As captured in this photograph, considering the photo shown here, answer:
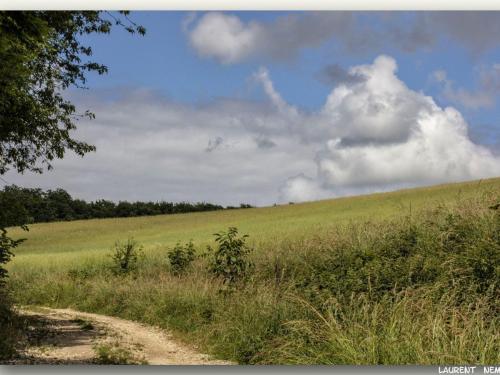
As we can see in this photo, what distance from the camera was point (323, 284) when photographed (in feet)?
38.2

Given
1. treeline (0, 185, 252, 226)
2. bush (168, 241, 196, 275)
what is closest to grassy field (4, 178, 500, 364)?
bush (168, 241, 196, 275)

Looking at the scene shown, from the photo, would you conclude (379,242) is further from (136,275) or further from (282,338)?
(136,275)

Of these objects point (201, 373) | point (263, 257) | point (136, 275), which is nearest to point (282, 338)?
point (201, 373)

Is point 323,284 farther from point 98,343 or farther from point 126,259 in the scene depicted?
point 126,259

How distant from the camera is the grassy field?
26.4 ft

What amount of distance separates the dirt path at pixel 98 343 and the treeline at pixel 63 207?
2.23 meters

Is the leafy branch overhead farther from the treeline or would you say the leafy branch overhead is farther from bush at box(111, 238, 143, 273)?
bush at box(111, 238, 143, 273)

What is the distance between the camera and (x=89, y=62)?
965cm

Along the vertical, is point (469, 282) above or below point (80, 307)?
above

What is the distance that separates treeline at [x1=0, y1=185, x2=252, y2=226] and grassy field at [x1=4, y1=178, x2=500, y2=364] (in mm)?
1146

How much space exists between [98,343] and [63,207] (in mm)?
2497

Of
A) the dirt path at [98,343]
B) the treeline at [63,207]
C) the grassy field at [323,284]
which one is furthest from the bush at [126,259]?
the treeline at [63,207]

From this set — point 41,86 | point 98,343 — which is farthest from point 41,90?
point 98,343

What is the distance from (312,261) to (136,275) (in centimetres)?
561
